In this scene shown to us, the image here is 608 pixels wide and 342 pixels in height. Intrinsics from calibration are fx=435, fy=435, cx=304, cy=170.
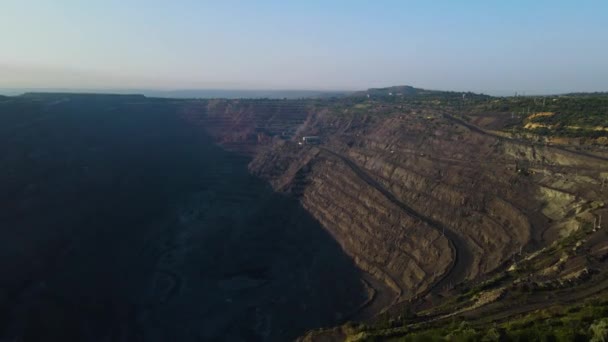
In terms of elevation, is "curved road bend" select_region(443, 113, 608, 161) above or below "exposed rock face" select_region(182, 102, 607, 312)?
above

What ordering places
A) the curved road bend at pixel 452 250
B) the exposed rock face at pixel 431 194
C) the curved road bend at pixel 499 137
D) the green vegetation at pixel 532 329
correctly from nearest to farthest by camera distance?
the green vegetation at pixel 532 329
the curved road bend at pixel 452 250
the exposed rock face at pixel 431 194
the curved road bend at pixel 499 137

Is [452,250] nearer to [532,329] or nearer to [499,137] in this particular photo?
[499,137]

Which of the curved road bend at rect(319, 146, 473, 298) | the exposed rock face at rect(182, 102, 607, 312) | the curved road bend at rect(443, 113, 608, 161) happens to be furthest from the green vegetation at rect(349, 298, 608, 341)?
the curved road bend at rect(443, 113, 608, 161)

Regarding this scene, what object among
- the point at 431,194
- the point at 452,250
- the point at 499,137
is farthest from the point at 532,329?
the point at 499,137

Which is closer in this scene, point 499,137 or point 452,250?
point 452,250

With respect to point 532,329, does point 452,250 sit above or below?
below

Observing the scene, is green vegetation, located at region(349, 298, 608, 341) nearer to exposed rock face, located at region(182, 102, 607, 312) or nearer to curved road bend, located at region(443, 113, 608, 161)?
exposed rock face, located at region(182, 102, 607, 312)

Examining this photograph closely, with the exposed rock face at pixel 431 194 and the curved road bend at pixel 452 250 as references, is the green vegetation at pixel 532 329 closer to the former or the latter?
the curved road bend at pixel 452 250

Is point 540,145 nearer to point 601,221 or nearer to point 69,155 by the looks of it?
point 601,221

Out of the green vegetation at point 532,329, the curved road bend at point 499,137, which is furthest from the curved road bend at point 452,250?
the curved road bend at point 499,137
